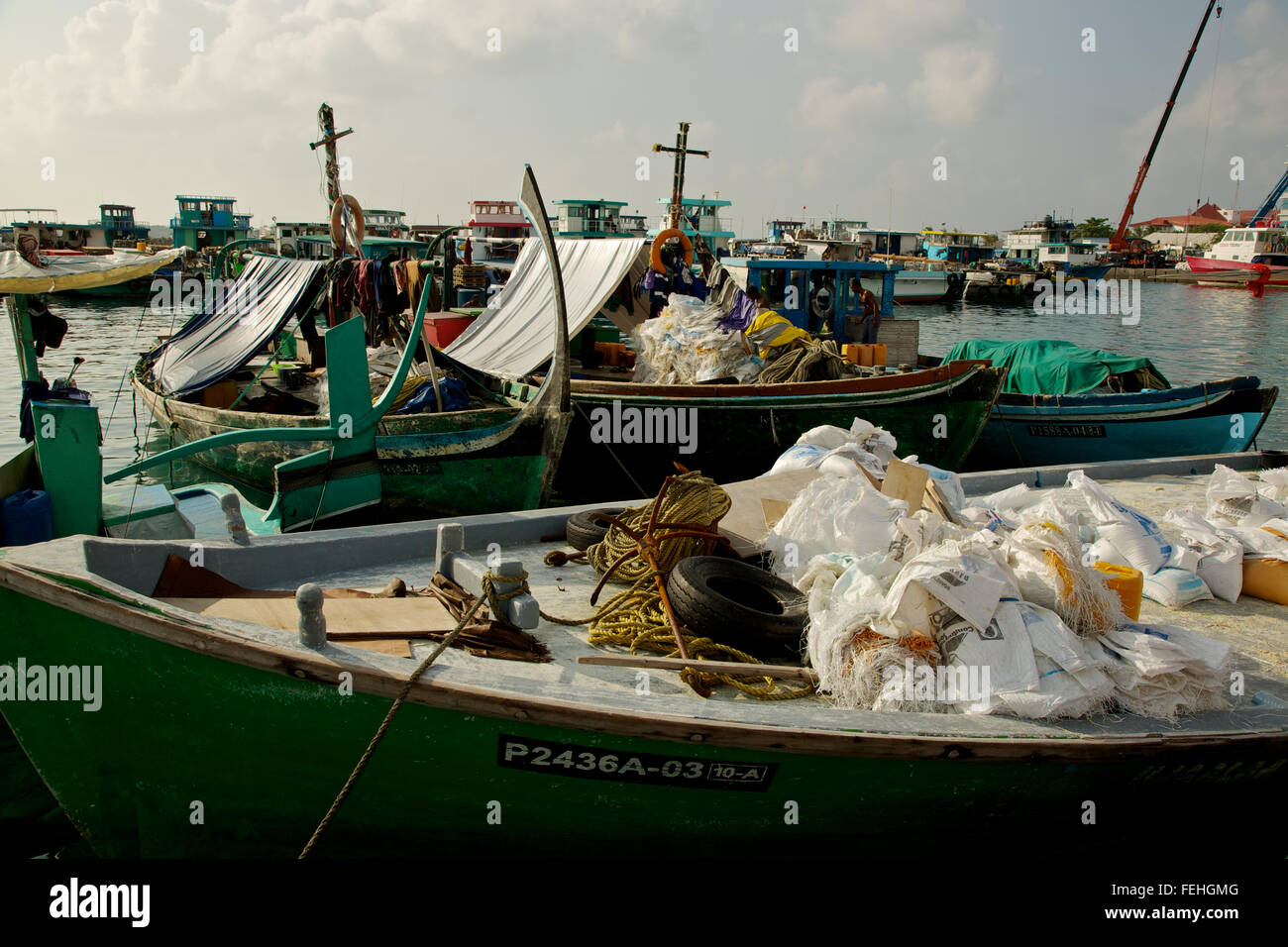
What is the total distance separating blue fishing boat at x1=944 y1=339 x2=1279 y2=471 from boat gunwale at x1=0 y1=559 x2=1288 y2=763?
9.43 metres

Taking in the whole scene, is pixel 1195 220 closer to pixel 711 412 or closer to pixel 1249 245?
pixel 1249 245

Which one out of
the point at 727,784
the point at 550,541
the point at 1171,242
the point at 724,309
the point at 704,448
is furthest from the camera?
the point at 1171,242

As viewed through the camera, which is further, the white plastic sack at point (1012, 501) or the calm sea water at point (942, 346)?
the white plastic sack at point (1012, 501)

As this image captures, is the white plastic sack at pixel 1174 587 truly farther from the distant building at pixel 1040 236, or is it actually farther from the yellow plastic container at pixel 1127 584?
the distant building at pixel 1040 236

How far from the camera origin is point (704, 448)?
1050 cm

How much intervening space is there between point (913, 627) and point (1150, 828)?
1566 mm

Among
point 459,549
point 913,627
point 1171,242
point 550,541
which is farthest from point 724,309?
point 1171,242

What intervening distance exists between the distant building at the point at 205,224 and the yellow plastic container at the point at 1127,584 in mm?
59430

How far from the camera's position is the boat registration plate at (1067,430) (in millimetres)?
12203

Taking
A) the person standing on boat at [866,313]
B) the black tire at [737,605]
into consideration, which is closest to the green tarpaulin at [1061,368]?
the person standing on boat at [866,313]

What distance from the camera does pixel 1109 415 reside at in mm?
12102

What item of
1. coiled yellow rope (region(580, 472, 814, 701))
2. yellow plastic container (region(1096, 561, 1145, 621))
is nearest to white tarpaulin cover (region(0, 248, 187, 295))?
coiled yellow rope (region(580, 472, 814, 701))

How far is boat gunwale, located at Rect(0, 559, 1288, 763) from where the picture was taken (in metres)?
3.36
